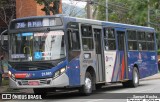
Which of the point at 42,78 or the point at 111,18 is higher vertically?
the point at 111,18

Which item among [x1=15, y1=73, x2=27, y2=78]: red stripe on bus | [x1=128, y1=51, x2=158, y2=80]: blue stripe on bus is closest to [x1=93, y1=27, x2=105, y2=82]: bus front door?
[x1=128, y1=51, x2=158, y2=80]: blue stripe on bus

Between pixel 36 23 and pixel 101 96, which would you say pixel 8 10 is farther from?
pixel 101 96

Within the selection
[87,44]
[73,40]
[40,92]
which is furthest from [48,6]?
[73,40]

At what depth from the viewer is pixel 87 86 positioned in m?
17.4

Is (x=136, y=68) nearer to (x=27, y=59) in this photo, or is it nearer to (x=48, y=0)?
(x=48, y=0)

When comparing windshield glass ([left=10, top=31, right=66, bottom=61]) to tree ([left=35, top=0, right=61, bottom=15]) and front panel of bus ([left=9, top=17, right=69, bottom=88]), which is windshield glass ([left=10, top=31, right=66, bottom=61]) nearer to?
front panel of bus ([left=9, top=17, right=69, bottom=88])

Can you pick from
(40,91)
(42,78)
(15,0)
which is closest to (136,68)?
(40,91)

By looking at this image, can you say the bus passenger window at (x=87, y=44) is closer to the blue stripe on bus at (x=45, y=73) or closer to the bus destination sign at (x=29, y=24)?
the blue stripe on bus at (x=45, y=73)

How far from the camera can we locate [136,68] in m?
23.2

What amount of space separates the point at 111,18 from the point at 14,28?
34374mm

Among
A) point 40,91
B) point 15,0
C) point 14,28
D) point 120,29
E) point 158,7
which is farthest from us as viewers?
point 15,0

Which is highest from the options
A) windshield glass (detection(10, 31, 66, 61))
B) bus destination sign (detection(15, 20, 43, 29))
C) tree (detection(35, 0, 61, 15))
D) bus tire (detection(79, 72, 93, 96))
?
tree (detection(35, 0, 61, 15))

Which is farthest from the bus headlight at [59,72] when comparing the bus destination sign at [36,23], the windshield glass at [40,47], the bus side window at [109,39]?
the bus side window at [109,39]

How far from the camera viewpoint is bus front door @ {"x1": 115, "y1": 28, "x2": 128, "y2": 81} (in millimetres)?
20953
